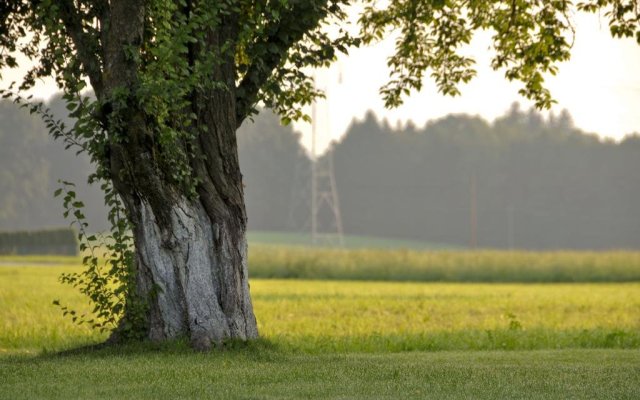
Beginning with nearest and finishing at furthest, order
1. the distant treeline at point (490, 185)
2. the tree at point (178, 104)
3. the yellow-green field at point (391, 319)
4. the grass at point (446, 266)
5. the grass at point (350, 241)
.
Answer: the tree at point (178, 104) < the yellow-green field at point (391, 319) < the grass at point (446, 266) < the grass at point (350, 241) < the distant treeline at point (490, 185)

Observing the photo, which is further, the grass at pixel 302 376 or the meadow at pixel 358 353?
the meadow at pixel 358 353

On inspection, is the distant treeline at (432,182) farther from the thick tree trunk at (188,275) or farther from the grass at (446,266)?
the thick tree trunk at (188,275)

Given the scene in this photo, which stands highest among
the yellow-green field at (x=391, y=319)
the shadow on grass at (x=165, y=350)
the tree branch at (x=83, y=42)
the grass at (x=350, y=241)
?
the tree branch at (x=83, y=42)

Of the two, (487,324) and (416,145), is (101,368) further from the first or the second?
(416,145)

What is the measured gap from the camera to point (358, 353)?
16.3 m

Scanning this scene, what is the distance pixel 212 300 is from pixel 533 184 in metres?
112

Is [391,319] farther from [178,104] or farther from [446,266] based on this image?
[446,266]

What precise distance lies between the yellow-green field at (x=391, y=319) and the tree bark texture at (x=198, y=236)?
1.17 meters

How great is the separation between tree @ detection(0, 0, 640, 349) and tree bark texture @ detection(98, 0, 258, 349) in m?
0.01

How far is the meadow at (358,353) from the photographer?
10977 mm

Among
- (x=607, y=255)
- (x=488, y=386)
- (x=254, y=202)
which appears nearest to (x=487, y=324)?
(x=488, y=386)

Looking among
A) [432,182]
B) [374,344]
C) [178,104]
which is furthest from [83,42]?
[432,182]

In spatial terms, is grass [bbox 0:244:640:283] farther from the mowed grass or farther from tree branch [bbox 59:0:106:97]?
tree branch [bbox 59:0:106:97]

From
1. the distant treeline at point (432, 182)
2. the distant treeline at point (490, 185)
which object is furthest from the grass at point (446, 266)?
the distant treeline at point (490, 185)
